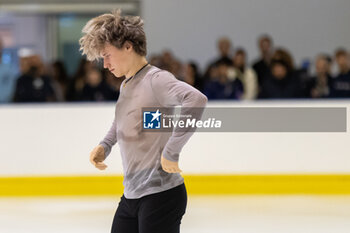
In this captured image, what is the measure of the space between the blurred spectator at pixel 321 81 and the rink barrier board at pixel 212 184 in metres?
0.94

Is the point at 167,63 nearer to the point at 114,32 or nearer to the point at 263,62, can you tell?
the point at 263,62

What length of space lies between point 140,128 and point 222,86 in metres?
3.64

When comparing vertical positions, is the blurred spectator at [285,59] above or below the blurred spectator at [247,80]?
above

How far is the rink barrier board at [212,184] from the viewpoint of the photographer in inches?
195

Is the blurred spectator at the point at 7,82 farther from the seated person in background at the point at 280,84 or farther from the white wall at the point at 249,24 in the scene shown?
the white wall at the point at 249,24

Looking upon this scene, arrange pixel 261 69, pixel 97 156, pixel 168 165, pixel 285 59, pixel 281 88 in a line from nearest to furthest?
pixel 168 165, pixel 97 156, pixel 281 88, pixel 285 59, pixel 261 69

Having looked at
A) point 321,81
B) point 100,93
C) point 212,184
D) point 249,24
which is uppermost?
point 249,24

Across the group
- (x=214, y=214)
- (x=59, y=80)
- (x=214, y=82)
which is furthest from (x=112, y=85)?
(x=214, y=214)

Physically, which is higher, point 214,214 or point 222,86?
point 222,86

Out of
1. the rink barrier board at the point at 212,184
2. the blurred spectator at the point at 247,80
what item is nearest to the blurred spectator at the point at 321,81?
the blurred spectator at the point at 247,80

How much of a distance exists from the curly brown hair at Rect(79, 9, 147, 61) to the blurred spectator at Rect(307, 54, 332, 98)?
4055 millimetres

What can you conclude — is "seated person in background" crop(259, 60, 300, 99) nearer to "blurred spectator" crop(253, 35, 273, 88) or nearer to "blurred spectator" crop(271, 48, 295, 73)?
"blurred spectator" crop(271, 48, 295, 73)

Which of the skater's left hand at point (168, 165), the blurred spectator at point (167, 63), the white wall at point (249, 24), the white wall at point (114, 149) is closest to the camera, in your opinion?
the skater's left hand at point (168, 165)

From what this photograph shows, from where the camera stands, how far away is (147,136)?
1.77 meters
